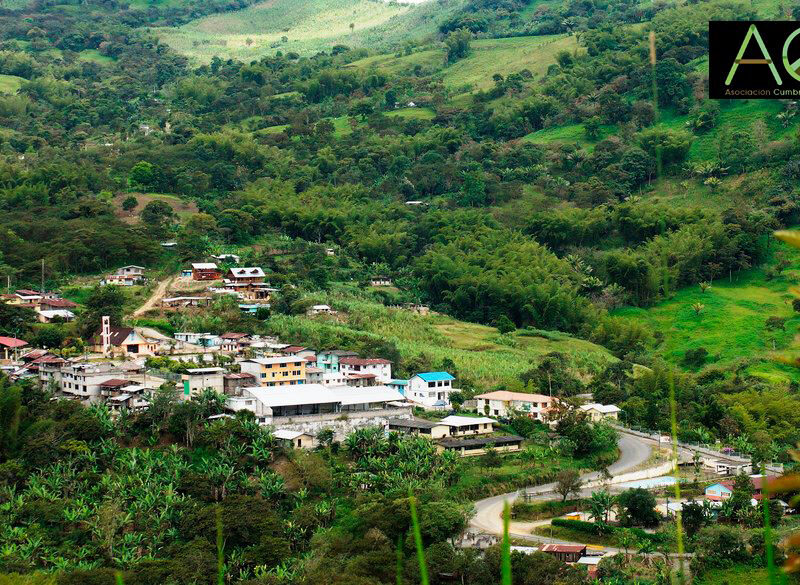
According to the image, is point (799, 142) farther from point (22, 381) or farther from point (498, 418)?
point (22, 381)

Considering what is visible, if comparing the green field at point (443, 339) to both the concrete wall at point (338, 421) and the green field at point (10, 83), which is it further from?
the green field at point (10, 83)

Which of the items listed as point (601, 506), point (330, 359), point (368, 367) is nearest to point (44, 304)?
point (330, 359)

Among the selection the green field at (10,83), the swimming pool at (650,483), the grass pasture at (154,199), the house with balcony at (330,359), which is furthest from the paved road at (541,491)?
the green field at (10,83)

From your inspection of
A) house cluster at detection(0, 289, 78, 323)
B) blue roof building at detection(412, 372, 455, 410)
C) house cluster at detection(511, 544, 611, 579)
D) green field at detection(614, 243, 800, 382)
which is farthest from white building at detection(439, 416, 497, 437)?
house cluster at detection(0, 289, 78, 323)

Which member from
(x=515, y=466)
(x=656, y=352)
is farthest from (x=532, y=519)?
(x=656, y=352)

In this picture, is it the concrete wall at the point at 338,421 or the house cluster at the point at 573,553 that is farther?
the concrete wall at the point at 338,421

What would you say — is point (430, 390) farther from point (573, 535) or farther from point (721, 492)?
point (721, 492)

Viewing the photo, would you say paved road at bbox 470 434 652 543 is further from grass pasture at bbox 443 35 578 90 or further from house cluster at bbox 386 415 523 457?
grass pasture at bbox 443 35 578 90

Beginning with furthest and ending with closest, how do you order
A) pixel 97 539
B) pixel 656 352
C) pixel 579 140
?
pixel 579 140, pixel 656 352, pixel 97 539
